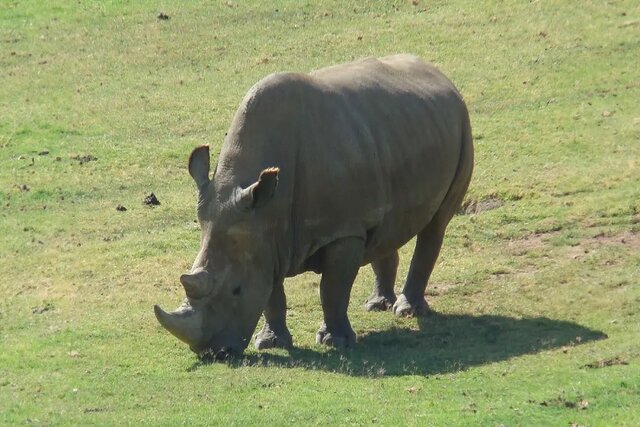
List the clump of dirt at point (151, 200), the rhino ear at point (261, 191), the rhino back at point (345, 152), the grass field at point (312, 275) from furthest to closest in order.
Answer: the clump of dirt at point (151, 200)
the rhino back at point (345, 152)
the rhino ear at point (261, 191)
the grass field at point (312, 275)

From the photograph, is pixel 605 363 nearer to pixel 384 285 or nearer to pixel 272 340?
pixel 272 340

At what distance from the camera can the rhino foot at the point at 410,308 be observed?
17578 millimetres

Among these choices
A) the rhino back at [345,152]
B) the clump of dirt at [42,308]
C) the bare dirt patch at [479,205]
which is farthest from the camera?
the bare dirt patch at [479,205]

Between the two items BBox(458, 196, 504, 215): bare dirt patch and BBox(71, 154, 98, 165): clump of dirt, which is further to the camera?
BBox(71, 154, 98, 165): clump of dirt

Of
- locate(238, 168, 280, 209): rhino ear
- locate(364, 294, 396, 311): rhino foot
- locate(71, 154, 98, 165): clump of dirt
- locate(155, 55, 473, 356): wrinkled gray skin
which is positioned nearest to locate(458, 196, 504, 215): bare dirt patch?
locate(364, 294, 396, 311): rhino foot

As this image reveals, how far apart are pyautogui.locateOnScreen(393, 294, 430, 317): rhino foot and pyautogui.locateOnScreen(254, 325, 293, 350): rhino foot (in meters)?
1.92

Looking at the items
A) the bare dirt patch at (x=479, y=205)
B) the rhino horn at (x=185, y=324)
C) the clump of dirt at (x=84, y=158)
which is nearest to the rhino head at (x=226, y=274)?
the rhino horn at (x=185, y=324)

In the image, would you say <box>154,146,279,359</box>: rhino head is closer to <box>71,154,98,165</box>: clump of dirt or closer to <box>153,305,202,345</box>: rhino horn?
<box>153,305,202,345</box>: rhino horn

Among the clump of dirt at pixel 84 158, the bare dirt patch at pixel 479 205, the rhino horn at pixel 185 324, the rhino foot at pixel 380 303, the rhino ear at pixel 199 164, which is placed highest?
the rhino ear at pixel 199 164

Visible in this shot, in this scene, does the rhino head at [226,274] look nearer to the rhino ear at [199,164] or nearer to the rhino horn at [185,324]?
the rhino horn at [185,324]

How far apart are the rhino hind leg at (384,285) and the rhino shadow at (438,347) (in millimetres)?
690

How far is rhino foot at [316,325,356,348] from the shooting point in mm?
15984

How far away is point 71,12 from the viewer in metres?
31.7

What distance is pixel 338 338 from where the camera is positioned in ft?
52.5
